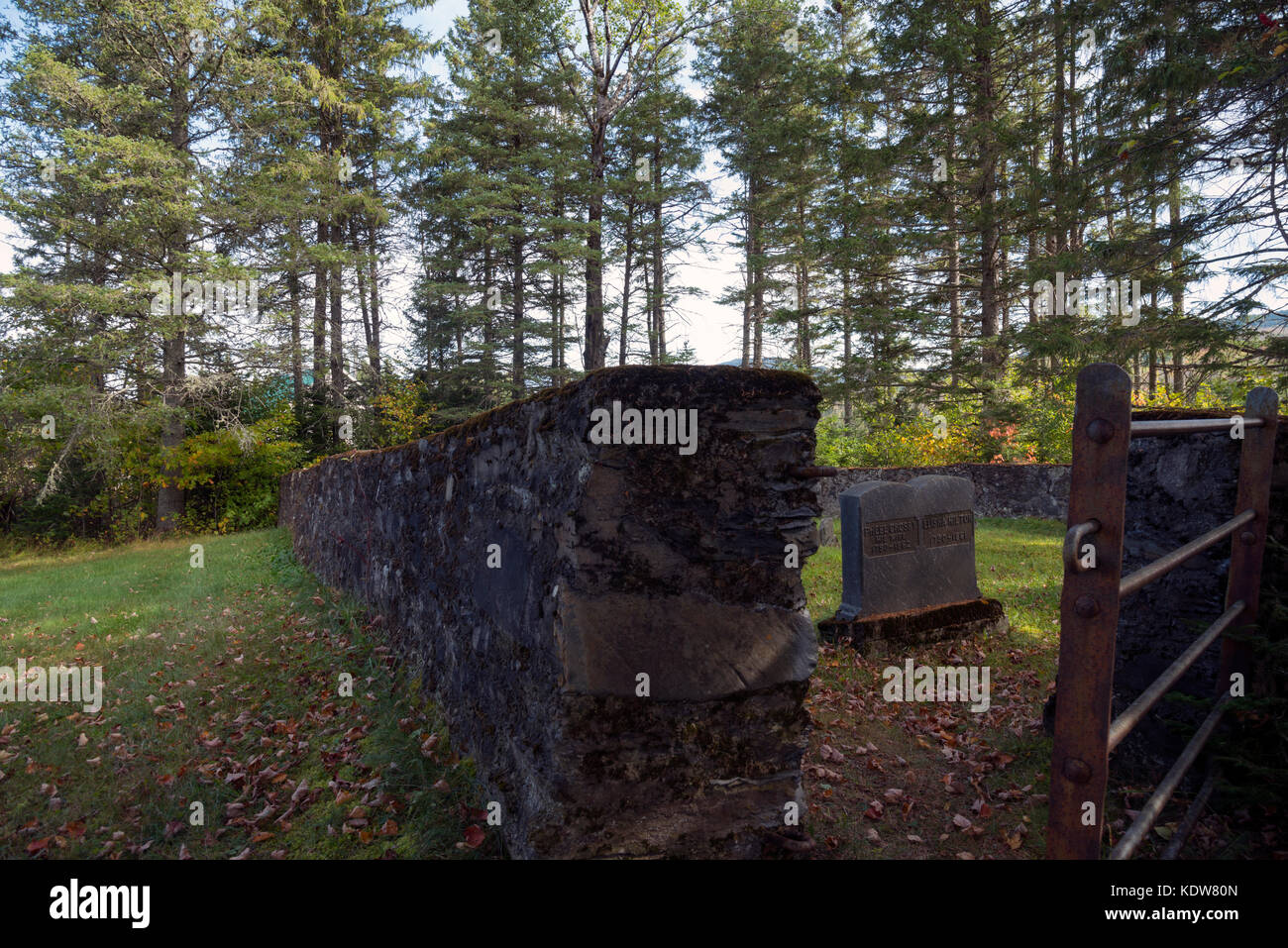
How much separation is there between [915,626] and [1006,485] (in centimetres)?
1131

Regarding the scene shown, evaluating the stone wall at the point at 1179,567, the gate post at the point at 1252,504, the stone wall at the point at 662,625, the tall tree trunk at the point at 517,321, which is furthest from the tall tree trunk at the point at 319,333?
the gate post at the point at 1252,504

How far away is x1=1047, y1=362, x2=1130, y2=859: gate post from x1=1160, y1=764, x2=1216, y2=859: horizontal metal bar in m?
0.93

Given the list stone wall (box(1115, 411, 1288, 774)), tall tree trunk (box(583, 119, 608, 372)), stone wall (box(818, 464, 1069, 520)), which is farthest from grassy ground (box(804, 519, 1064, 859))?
tall tree trunk (box(583, 119, 608, 372))

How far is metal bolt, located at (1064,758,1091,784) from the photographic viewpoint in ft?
4.77

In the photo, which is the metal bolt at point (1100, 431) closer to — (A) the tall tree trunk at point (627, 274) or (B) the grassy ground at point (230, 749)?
(B) the grassy ground at point (230, 749)

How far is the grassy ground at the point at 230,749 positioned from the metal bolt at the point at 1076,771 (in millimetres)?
2359

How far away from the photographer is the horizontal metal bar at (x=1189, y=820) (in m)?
2.02

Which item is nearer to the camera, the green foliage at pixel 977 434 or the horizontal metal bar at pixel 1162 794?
the horizontal metal bar at pixel 1162 794

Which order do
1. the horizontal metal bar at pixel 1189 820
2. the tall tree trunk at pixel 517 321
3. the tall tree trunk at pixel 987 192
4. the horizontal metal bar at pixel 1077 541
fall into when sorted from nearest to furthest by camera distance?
the horizontal metal bar at pixel 1077 541
the horizontal metal bar at pixel 1189 820
the tall tree trunk at pixel 987 192
the tall tree trunk at pixel 517 321

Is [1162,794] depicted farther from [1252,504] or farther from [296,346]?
[296,346]
